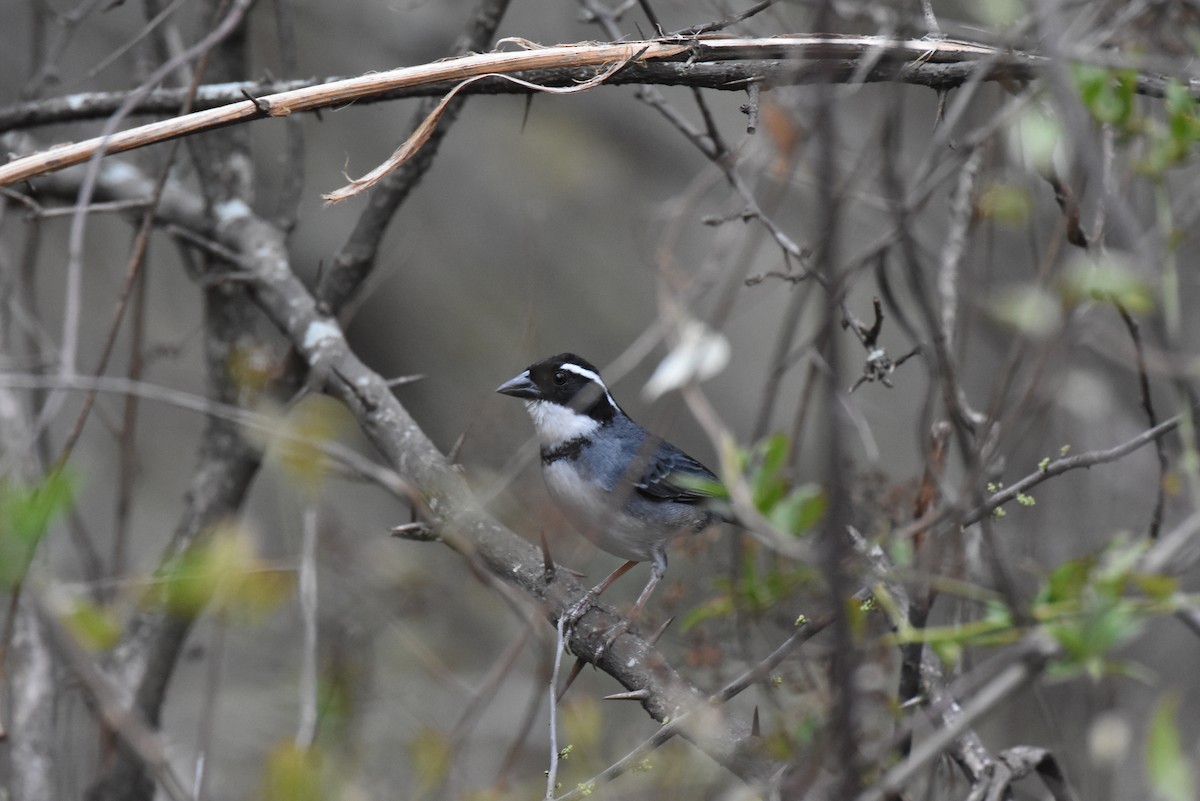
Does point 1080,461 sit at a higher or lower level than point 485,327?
higher

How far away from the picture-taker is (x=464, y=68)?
3.14 metres

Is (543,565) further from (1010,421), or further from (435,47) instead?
(435,47)

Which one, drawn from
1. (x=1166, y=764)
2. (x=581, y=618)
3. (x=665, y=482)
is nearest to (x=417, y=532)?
(x=581, y=618)

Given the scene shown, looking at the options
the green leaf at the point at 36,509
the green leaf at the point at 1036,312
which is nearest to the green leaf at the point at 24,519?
the green leaf at the point at 36,509

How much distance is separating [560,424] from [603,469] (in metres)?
0.34

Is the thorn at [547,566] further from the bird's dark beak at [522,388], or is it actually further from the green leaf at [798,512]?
the bird's dark beak at [522,388]

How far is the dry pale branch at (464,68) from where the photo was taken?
3002 millimetres

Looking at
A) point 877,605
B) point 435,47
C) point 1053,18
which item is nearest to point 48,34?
point 435,47

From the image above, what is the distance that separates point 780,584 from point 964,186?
2.60 meters

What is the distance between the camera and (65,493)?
2.18 m

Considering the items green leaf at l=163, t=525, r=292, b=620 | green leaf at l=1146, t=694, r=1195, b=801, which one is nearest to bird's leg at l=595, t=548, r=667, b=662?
green leaf at l=163, t=525, r=292, b=620

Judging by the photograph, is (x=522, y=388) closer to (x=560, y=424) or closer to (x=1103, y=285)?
(x=560, y=424)

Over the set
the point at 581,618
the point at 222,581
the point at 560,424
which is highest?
the point at 222,581

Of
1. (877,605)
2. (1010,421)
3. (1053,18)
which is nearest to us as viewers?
(1053,18)
